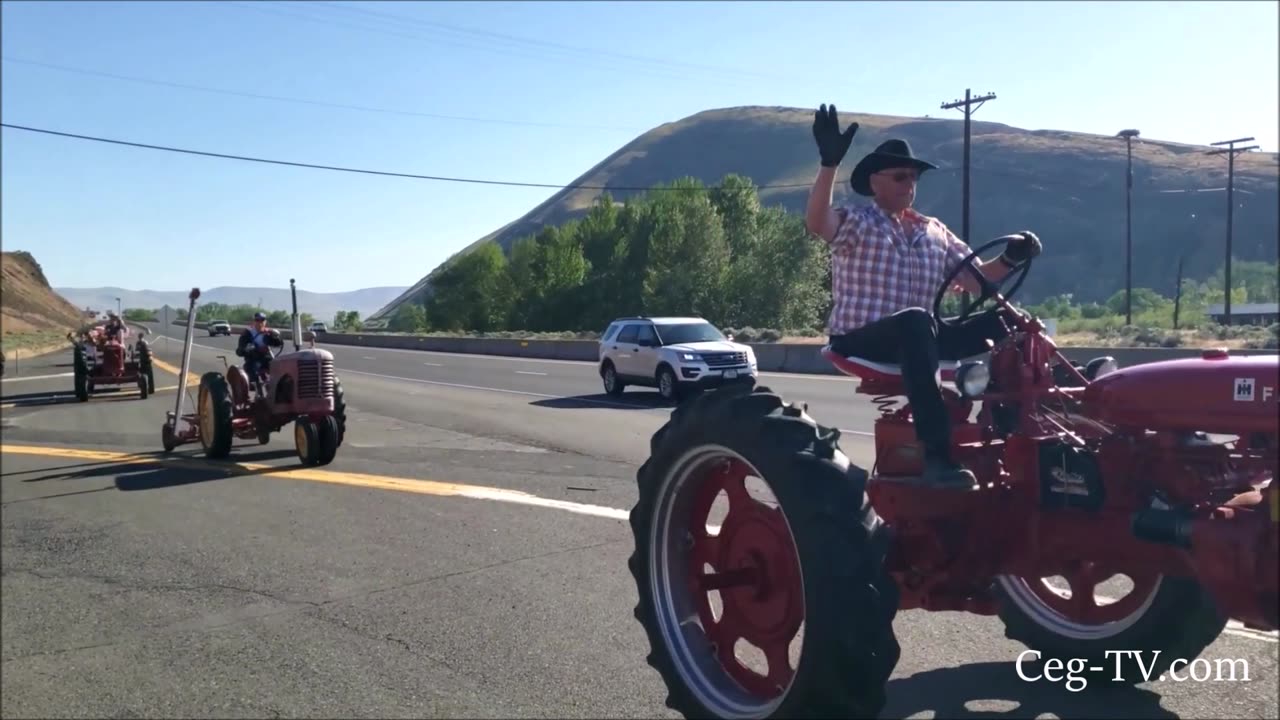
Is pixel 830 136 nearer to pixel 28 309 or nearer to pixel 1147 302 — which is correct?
pixel 28 309

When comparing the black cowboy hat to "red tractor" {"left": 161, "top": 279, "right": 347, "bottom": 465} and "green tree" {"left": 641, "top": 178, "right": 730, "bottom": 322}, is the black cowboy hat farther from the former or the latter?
"green tree" {"left": 641, "top": 178, "right": 730, "bottom": 322}

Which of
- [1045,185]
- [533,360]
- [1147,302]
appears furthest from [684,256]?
[1045,185]

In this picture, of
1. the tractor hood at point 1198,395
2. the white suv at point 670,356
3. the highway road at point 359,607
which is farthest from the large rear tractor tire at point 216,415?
the tractor hood at point 1198,395

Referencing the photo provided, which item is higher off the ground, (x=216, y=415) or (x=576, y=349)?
(x=216, y=415)

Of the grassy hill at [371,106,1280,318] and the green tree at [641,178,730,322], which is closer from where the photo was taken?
the grassy hill at [371,106,1280,318]

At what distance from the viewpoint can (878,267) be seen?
4.38 meters

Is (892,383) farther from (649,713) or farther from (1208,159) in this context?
(1208,159)

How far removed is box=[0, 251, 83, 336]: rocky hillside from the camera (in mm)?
1959

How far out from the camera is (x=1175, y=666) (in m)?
4.04

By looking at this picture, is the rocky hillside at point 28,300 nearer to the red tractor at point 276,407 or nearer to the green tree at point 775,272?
the red tractor at point 276,407

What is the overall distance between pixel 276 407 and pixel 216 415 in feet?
2.23

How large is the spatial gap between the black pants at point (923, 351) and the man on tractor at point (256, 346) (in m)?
10.5

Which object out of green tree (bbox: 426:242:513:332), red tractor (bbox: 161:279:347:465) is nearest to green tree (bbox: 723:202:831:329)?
green tree (bbox: 426:242:513:332)

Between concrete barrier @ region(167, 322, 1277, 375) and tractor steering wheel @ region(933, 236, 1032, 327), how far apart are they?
8275 mm
